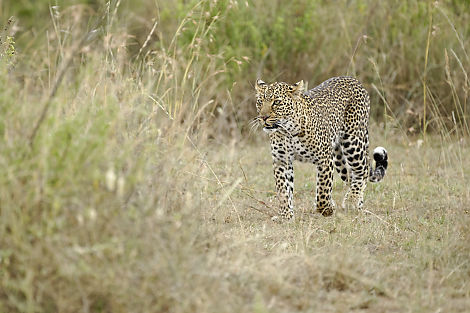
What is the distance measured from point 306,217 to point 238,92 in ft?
13.4

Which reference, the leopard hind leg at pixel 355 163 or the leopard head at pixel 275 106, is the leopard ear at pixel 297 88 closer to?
the leopard head at pixel 275 106

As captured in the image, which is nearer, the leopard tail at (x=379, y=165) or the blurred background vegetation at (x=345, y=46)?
the leopard tail at (x=379, y=165)

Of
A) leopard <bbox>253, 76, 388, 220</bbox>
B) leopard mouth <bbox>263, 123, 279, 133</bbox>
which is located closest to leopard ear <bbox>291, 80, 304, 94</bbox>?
leopard <bbox>253, 76, 388, 220</bbox>

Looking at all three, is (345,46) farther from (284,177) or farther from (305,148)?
(284,177)

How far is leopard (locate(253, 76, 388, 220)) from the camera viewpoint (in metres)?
7.20

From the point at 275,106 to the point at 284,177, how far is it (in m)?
0.77

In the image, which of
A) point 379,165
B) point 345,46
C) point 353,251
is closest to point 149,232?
point 353,251

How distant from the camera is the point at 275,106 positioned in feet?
23.4

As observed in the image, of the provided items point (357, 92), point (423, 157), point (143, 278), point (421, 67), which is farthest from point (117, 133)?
point (421, 67)

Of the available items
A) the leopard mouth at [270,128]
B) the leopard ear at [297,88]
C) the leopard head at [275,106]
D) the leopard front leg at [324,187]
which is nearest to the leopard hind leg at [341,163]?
the leopard front leg at [324,187]

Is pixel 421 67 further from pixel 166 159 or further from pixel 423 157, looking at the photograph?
pixel 166 159

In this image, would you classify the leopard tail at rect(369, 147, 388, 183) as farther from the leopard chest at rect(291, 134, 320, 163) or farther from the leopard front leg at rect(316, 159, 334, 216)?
the leopard chest at rect(291, 134, 320, 163)

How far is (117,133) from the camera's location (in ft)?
15.3

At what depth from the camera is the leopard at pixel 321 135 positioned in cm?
720
